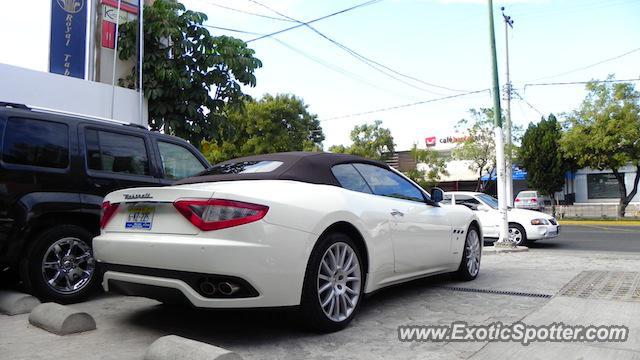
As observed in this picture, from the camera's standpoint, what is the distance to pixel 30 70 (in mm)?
7785

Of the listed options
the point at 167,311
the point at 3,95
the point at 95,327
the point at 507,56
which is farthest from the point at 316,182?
the point at 507,56

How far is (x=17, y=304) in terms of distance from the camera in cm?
443

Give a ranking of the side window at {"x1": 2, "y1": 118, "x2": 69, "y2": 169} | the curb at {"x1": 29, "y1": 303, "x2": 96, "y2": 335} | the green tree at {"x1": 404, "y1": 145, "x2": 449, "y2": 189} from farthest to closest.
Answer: the green tree at {"x1": 404, "y1": 145, "x2": 449, "y2": 189} → the side window at {"x1": 2, "y1": 118, "x2": 69, "y2": 169} → the curb at {"x1": 29, "y1": 303, "x2": 96, "y2": 335}

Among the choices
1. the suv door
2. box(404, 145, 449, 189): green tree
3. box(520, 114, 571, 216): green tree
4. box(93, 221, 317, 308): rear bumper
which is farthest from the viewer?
box(404, 145, 449, 189): green tree

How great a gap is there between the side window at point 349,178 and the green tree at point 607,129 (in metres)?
24.3

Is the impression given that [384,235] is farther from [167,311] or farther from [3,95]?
[3,95]

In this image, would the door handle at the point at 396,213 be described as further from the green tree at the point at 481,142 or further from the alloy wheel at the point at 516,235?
the green tree at the point at 481,142

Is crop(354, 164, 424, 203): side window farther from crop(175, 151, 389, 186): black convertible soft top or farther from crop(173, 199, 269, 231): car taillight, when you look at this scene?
crop(173, 199, 269, 231): car taillight

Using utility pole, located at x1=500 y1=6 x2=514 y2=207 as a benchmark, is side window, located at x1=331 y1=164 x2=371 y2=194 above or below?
below

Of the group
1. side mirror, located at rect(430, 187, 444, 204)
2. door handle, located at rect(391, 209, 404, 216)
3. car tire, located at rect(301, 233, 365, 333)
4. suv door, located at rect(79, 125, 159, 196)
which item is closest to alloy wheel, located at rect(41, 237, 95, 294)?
suv door, located at rect(79, 125, 159, 196)

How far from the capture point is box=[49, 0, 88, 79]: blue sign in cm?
881

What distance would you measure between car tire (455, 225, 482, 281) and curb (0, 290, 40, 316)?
4.40 meters

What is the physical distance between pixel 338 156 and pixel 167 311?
2056 mm

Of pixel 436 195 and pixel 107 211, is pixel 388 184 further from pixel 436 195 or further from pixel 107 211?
pixel 107 211
